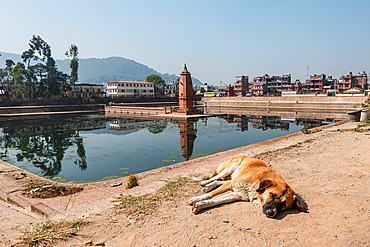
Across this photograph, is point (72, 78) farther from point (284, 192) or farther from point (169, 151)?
point (284, 192)

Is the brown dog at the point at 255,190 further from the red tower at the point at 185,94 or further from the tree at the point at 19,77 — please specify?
the tree at the point at 19,77

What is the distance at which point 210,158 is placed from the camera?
444 inches

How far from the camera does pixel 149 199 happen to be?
585 centimetres

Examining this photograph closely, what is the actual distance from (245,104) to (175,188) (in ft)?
193

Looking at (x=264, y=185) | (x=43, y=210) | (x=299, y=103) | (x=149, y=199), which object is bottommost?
(x=43, y=210)

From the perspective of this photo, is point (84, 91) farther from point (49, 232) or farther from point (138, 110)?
point (49, 232)

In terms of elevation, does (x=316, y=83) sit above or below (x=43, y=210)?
above

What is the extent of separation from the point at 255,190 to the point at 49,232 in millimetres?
4010

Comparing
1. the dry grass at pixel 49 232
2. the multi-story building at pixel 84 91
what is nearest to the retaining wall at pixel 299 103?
the multi-story building at pixel 84 91

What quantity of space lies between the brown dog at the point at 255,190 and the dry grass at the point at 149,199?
99 cm

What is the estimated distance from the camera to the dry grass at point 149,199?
5.25 m

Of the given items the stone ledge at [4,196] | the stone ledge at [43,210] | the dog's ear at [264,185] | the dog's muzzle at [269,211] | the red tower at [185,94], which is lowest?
the stone ledge at [4,196]

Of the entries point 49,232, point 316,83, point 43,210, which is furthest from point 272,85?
point 49,232

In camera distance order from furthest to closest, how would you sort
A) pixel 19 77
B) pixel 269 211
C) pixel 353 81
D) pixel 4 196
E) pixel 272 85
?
pixel 272 85 → pixel 353 81 → pixel 19 77 → pixel 4 196 → pixel 269 211
